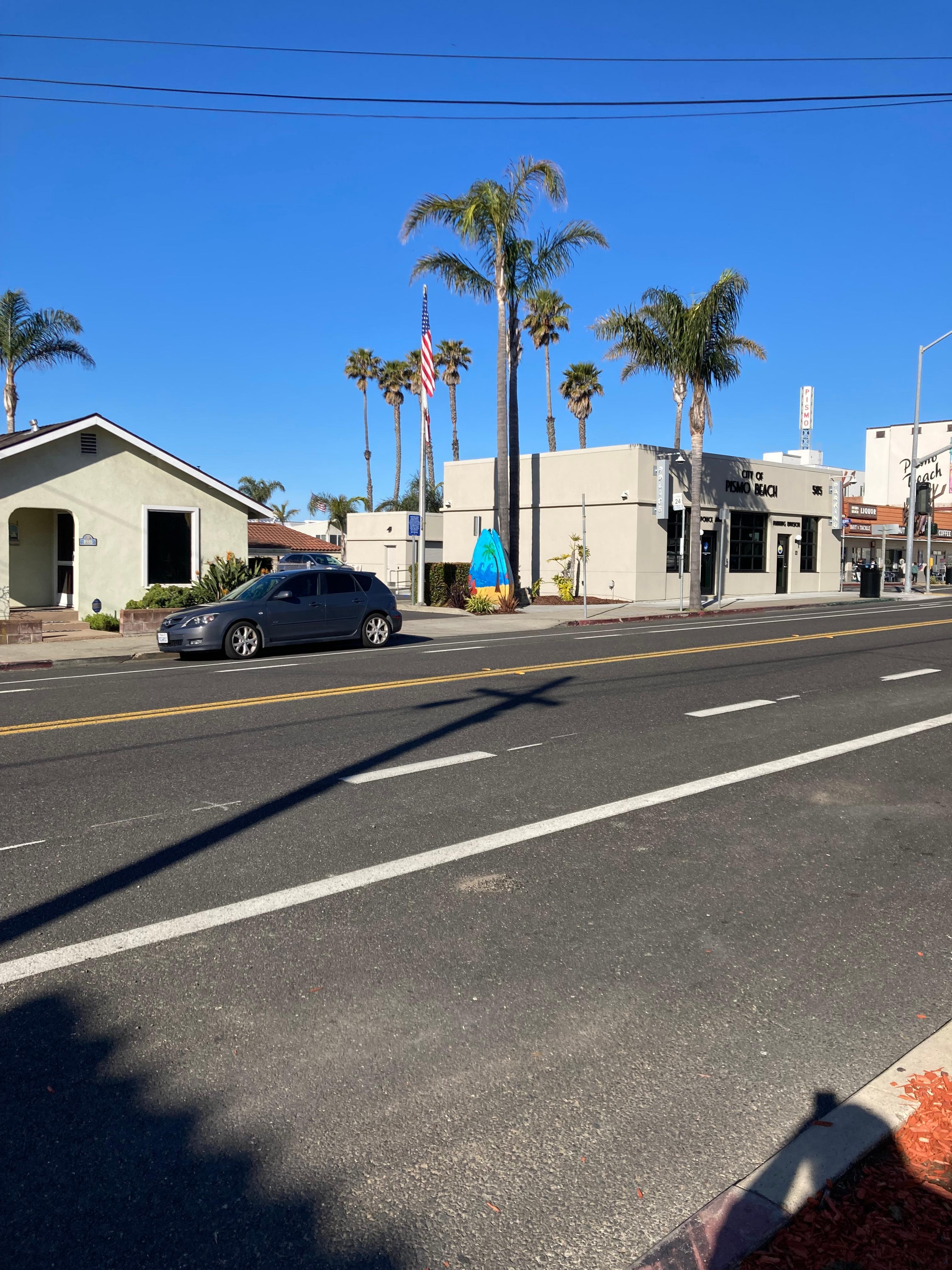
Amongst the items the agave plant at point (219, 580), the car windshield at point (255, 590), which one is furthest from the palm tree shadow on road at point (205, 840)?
the agave plant at point (219, 580)

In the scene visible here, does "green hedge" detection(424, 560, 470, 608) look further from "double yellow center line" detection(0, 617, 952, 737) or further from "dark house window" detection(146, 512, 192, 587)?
"double yellow center line" detection(0, 617, 952, 737)

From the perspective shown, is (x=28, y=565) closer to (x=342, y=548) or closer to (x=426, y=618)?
(x=426, y=618)

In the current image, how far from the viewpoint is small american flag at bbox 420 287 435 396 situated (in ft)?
95.5

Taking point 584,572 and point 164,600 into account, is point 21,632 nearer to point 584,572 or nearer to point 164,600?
point 164,600

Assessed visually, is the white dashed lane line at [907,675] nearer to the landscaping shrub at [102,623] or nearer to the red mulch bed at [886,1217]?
the red mulch bed at [886,1217]

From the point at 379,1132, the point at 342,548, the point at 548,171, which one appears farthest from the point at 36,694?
the point at 342,548

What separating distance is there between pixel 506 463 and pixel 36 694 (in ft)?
69.3

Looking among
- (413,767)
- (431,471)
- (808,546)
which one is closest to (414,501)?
(431,471)

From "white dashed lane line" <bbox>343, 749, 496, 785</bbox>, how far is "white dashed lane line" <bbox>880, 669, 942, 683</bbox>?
280 inches

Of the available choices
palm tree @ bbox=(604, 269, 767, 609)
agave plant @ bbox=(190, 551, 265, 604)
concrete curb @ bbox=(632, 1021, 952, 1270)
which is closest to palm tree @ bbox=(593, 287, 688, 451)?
palm tree @ bbox=(604, 269, 767, 609)

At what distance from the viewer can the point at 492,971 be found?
14.0 ft

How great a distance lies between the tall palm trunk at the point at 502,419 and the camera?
30.8m

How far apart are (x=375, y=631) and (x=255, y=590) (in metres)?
2.48

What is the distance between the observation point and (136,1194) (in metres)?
2.84
